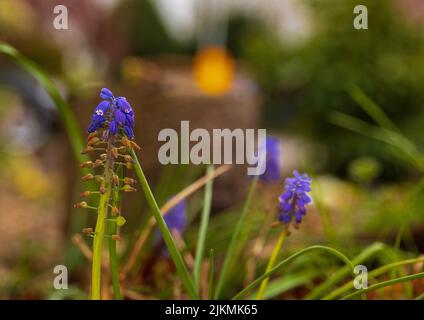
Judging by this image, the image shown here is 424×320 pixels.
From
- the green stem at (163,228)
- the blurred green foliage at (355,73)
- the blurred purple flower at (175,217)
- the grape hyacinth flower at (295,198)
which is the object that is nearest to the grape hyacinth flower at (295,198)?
the grape hyacinth flower at (295,198)

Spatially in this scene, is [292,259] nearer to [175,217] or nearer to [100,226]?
[100,226]

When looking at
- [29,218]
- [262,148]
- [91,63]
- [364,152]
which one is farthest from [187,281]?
[91,63]

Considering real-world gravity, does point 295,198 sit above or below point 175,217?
below

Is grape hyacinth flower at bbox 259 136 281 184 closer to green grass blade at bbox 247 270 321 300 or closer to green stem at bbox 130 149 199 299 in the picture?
green grass blade at bbox 247 270 321 300

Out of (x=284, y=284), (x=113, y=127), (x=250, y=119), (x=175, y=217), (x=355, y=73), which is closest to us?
(x=113, y=127)

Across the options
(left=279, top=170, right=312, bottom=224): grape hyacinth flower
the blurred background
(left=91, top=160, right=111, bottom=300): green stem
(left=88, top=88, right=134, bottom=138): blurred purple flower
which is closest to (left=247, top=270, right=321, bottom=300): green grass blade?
the blurred background

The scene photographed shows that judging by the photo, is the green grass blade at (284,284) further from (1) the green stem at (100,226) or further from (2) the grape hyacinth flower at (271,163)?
(1) the green stem at (100,226)

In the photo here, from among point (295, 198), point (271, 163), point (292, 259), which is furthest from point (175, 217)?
point (292, 259)
